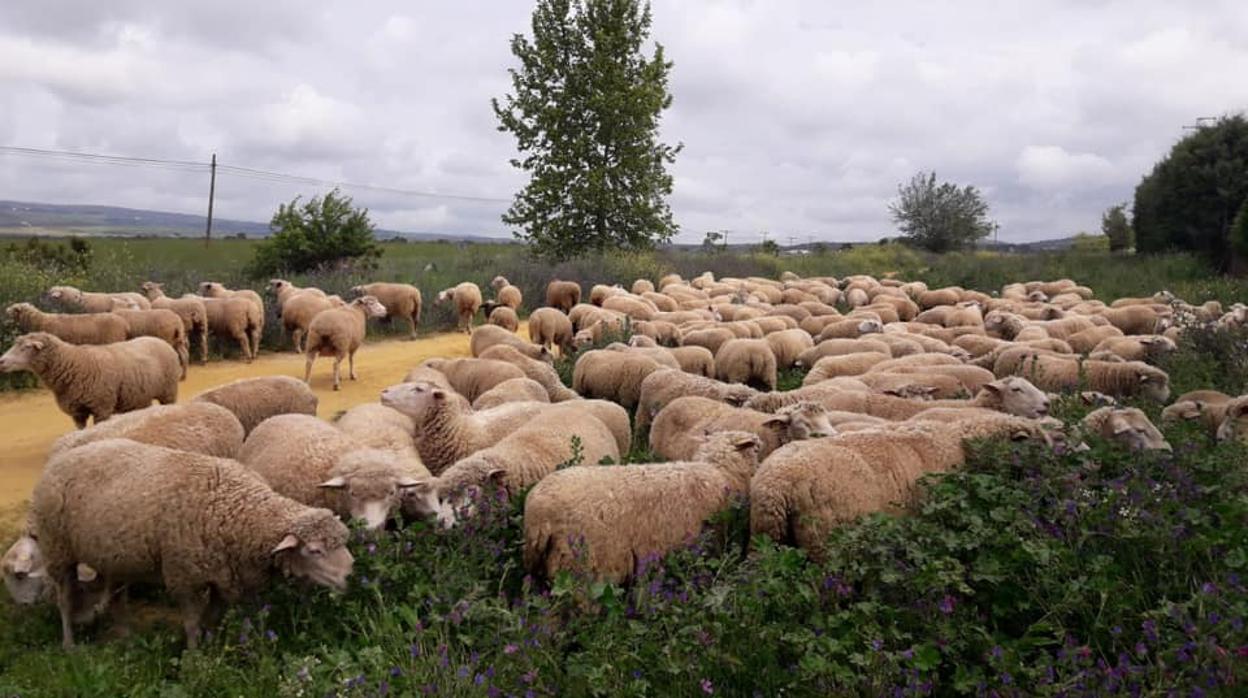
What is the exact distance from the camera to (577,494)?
15.6 ft

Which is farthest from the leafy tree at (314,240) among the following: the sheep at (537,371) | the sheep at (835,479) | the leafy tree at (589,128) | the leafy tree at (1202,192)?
the leafy tree at (1202,192)

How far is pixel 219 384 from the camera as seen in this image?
494 inches

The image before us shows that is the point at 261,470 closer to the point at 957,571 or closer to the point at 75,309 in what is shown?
the point at 957,571

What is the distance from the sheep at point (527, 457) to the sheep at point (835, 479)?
5.18 ft

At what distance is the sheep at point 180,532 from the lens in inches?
185

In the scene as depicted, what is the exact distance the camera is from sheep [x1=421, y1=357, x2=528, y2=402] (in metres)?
9.98

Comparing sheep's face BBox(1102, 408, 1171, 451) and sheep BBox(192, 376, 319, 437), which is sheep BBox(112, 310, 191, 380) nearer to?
sheep BBox(192, 376, 319, 437)

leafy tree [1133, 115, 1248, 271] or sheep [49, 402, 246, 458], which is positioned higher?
leafy tree [1133, 115, 1248, 271]

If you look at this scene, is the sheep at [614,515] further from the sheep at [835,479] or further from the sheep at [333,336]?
the sheep at [333,336]

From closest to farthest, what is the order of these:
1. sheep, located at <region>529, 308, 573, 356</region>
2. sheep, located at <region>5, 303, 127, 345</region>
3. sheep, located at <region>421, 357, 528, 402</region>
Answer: sheep, located at <region>421, 357, 528, 402</region>, sheep, located at <region>5, 303, 127, 345</region>, sheep, located at <region>529, 308, 573, 356</region>

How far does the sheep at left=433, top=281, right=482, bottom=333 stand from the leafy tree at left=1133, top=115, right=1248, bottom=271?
27561 mm

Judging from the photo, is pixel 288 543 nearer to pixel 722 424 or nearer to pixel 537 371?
pixel 722 424

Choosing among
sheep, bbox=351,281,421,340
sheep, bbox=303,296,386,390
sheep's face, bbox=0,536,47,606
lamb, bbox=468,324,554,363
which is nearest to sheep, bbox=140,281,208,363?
sheep, bbox=303,296,386,390

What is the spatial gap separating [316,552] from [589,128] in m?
29.3
